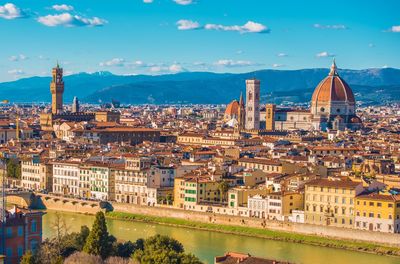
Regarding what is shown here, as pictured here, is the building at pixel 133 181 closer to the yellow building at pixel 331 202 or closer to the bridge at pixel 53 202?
the bridge at pixel 53 202

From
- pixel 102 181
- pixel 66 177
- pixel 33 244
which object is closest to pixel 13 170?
pixel 66 177

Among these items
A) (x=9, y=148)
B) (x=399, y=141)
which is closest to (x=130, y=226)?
(x=9, y=148)

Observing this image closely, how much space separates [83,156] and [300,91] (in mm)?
123192

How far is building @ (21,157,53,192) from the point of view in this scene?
3012 centimetres

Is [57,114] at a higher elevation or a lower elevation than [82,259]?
higher

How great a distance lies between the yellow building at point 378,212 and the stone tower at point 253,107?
3720cm

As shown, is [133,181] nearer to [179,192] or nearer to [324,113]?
[179,192]

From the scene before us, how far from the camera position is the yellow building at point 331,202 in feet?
70.2

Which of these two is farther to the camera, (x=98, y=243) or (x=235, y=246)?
(x=235, y=246)

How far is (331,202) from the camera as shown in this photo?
2178cm

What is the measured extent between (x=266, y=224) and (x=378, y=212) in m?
2.83

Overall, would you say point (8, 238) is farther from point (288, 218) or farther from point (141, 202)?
point (141, 202)

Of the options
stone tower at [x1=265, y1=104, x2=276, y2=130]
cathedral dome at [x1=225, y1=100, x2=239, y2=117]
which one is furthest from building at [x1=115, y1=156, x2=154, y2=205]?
cathedral dome at [x1=225, y1=100, x2=239, y2=117]

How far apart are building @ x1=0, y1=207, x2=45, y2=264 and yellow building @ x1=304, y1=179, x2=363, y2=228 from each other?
320 inches
